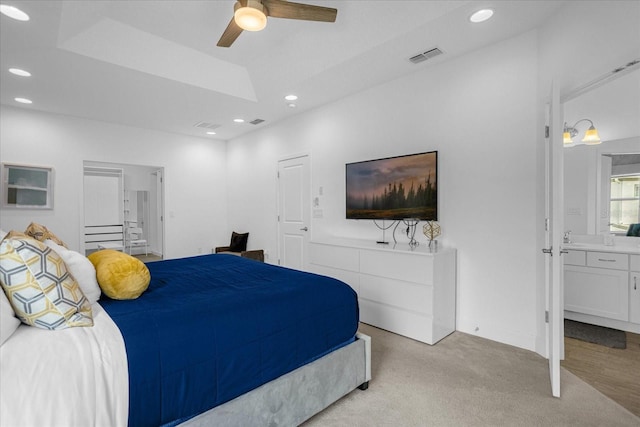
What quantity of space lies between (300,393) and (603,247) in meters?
3.47

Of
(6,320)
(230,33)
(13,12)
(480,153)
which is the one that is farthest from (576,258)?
(13,12)

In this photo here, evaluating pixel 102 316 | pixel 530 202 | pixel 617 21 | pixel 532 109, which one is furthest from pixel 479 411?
pixel 617 21

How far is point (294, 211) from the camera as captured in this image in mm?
5113

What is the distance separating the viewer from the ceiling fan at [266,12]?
2.07 meters

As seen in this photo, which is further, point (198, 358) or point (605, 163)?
point (605, 163)

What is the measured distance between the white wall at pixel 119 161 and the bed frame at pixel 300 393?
4825mm

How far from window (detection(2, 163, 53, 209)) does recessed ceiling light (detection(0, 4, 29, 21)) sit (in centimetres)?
287

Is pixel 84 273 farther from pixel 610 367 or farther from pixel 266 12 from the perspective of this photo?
pixel 610 367

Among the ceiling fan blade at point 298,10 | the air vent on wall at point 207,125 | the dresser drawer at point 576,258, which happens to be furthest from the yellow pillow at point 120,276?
the air vent on wall at point 207,125

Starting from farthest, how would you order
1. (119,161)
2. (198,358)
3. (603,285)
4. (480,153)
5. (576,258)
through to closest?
(119,161), (576,258), (603,285), (480,153), (198,358)

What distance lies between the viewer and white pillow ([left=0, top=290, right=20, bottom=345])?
1107 millimetres

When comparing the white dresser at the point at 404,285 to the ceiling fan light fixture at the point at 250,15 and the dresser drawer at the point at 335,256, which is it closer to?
the dresser drawer at the point at 335,256

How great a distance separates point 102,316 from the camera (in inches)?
57.0

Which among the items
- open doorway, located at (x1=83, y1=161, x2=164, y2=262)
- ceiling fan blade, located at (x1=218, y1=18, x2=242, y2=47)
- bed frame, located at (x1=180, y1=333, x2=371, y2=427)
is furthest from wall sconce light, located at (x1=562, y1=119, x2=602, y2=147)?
open doorway, located at (x1=83, y1=161, x2=164, y2=262)
